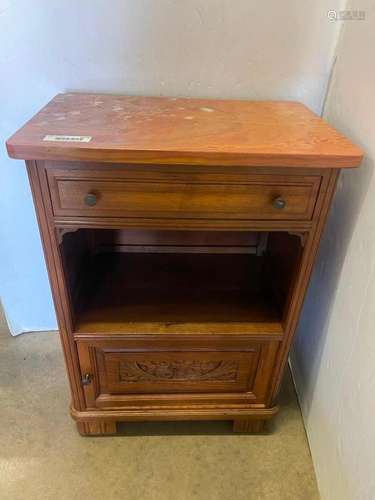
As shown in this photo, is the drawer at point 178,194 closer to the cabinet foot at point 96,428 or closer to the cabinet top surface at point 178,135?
the cabinet top surface at point 178,135

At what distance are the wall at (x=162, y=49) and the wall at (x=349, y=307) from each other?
0.10 m

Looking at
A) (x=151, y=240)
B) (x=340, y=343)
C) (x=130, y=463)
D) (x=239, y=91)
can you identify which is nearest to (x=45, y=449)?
(x=130, y=463)

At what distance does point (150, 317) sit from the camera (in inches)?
39.9

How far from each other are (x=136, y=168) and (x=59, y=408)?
34.8 inches

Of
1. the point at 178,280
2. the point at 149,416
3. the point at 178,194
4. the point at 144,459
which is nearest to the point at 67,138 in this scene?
the point at 178,194

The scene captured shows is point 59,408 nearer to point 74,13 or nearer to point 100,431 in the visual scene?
point 100,431

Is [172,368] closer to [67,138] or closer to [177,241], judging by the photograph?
[177,241]

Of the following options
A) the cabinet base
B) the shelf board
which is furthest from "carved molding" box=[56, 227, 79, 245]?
the cabinet base

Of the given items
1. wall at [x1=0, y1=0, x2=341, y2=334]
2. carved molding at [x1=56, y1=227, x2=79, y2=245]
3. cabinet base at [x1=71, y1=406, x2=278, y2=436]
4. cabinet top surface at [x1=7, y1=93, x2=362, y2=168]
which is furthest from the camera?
cabinet base at [x1=71, y1=406, x2=278, y2=436]

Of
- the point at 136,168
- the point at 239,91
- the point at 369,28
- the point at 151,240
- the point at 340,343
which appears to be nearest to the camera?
the point at 136,168

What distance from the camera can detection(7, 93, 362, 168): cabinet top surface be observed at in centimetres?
70

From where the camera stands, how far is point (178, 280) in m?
1.15

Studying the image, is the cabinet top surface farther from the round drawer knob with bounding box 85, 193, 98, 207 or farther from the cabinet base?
the cabinet base

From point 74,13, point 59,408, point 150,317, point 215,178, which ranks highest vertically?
point 74,13
